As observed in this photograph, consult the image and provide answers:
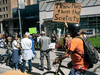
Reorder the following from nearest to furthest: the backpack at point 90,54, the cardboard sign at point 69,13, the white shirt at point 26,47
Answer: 1. the backpack at point 90,54
2. the cardboard sign at point 69,13
3. the white shirt at point 26,47

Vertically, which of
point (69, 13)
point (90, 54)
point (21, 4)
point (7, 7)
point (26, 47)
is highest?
point (7, 7)

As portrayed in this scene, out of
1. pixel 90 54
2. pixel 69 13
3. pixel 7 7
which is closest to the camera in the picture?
pixel 90 54

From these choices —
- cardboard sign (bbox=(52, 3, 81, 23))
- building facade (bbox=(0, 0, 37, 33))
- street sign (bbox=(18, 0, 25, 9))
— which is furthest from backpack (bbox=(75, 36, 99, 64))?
building facade (bbox=(0, 0, 37, 33))

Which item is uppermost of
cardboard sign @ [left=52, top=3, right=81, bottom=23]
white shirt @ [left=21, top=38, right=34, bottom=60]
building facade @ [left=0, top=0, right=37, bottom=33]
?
building facade @ [left=0, top=0, right=37, bottom=33]

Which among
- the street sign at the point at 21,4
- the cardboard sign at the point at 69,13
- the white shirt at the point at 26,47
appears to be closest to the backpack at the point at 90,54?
the cardboard sign at the point at 69,13

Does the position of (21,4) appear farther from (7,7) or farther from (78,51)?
(7,7)

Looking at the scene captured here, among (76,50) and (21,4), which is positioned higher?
(21,4)

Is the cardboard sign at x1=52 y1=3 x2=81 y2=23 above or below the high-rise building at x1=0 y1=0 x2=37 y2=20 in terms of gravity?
below

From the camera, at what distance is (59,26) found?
26469 mm

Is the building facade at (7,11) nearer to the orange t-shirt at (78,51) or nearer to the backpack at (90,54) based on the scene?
the orange t-shirt at (78,51)

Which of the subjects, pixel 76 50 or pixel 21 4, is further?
pixel 21 4

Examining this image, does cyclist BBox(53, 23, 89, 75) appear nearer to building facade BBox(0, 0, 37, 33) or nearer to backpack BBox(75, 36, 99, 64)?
backpack BBox(75, 36, 99, 64)

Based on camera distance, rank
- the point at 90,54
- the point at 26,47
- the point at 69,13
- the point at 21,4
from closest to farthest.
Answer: the point at 90,54, the point at 69,13, the point at 26,47, the point at 21,4

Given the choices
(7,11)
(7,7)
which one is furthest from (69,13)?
(7,7)
